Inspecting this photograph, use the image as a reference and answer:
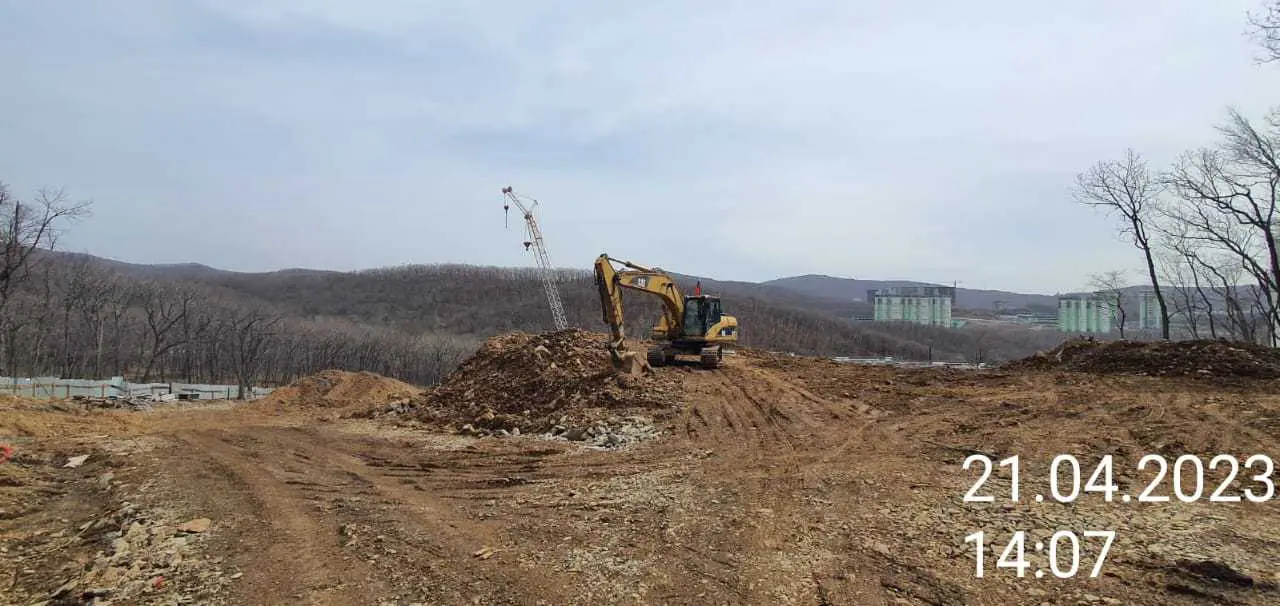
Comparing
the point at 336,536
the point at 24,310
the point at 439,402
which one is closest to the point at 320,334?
the point at 24,310

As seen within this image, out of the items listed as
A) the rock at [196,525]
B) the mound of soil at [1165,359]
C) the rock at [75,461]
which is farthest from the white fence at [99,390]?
the mound of soil at [1165,359]

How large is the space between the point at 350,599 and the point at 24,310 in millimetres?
51626

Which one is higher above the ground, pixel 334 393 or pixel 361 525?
pixel 361 525

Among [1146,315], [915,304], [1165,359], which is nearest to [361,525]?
[1165,359]

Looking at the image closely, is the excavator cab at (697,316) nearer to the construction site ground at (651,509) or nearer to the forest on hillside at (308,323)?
the construction site ground at (651,509)

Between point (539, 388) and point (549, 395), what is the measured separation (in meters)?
0.60

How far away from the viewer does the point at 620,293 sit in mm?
18312

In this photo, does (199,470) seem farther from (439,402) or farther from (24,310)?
(24,310)

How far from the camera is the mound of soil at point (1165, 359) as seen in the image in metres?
16.7

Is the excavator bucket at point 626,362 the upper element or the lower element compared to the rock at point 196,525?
upper

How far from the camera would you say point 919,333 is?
98250 millimetres

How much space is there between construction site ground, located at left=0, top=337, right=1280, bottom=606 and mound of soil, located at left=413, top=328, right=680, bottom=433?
261mm

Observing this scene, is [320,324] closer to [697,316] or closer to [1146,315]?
[697,316]

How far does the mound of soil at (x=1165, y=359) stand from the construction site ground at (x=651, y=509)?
1842mm
